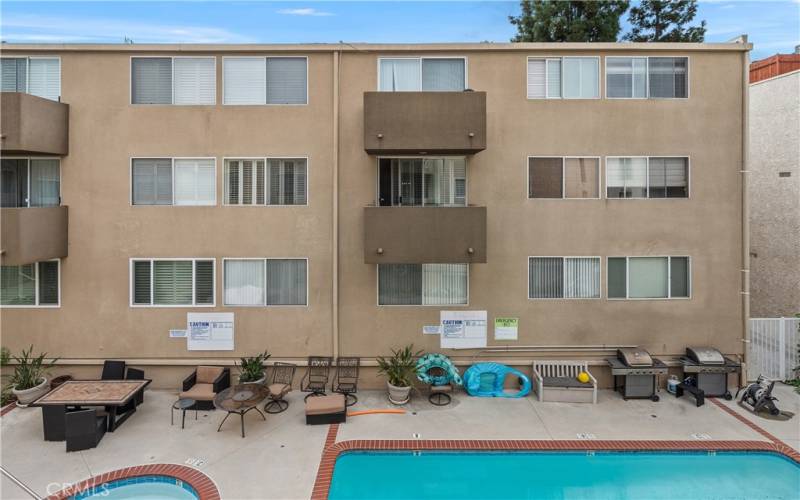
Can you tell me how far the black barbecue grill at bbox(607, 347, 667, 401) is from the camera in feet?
34.9

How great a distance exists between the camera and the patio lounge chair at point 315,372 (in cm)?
1119

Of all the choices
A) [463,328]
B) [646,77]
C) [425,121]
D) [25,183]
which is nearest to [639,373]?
[463,328]

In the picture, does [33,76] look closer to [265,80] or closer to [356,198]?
[265,80]

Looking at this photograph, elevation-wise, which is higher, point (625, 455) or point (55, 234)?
point (55, 234)

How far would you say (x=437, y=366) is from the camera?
35.5 feet

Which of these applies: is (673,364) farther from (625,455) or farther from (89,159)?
(89,159)

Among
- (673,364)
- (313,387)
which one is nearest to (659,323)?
(673,364)

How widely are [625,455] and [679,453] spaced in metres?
1.06

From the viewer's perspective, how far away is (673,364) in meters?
11.2

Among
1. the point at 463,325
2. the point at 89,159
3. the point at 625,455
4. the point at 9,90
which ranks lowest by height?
the point at 625,455

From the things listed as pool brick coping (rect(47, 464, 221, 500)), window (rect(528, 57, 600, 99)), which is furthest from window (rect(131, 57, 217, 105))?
pool brick coping (rect(47, 464, 221, 500))

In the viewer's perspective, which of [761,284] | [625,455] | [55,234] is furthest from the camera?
[761,284]

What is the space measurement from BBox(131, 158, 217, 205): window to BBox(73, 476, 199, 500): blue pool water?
6.20 meters

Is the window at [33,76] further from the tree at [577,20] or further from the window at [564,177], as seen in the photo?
the tree at [577,20]
